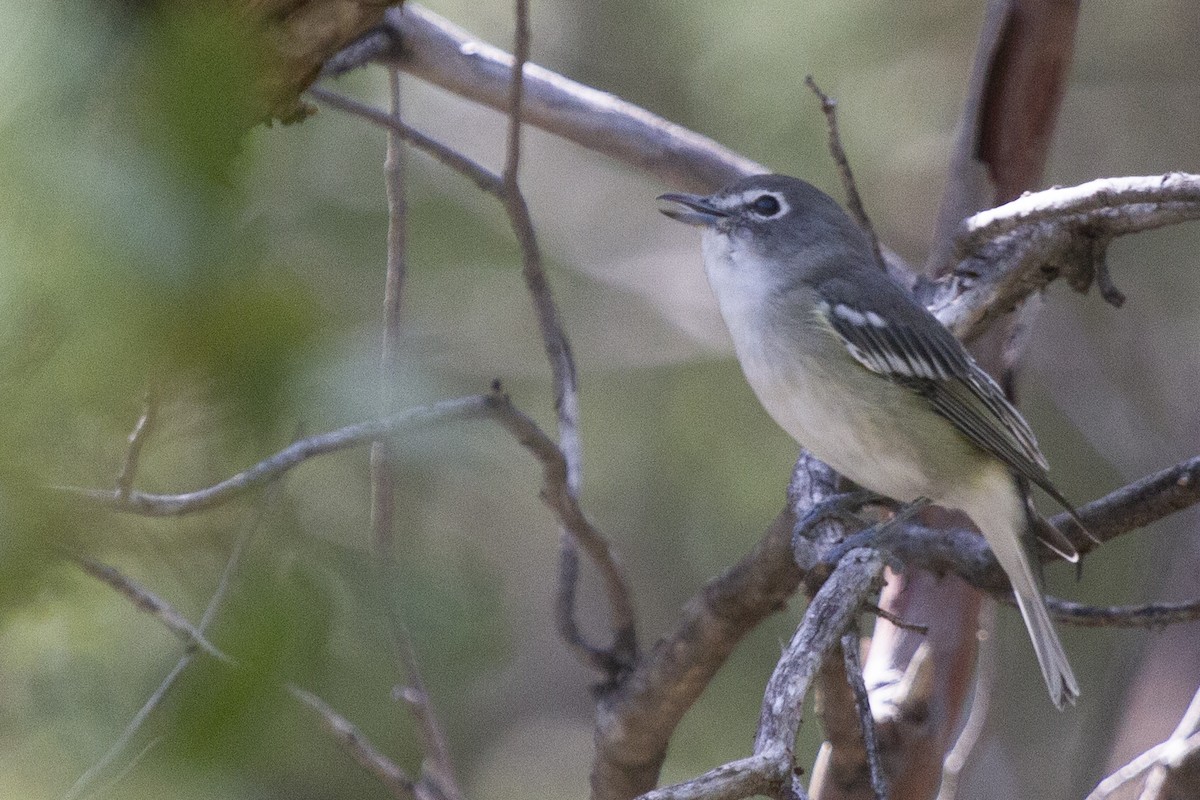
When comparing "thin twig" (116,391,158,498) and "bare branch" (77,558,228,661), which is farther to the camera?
"bare branch" (77,558,228,661)

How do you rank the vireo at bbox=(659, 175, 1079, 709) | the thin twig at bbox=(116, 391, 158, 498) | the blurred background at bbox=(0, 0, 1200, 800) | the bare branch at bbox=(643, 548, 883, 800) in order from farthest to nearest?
the vireo at bbox=(659, 175, 1079, 709), the bare branch at bbox=(643, 548, 883, 800), the thin twig at bbox=(116, 391, 158, 498), the blurred background at bbox=(0, 0, 1200, 800)

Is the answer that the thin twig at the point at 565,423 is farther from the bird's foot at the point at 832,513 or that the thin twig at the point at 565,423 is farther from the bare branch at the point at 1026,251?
the bare branch at the point at 1026,251

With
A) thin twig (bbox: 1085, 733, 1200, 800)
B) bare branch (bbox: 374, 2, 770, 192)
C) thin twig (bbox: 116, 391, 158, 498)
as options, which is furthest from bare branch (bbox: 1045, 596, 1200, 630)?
thin twig (bbox: 116, 391, 158, 498)

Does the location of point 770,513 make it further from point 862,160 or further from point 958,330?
point 958,330

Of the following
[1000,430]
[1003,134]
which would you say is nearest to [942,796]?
[1000,430]

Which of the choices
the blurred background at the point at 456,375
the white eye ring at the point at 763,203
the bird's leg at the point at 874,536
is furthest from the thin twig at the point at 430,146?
the bird's leg at the point at 874,536

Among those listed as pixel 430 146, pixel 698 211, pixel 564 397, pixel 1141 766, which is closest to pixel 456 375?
pixel 564 397

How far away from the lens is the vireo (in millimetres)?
3125

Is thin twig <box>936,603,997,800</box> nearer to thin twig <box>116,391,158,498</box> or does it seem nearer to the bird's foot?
the bird's foot

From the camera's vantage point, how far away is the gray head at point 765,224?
11.8 feet

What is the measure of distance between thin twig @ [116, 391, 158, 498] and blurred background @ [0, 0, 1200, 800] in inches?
0.9

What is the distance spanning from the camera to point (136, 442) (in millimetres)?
1454

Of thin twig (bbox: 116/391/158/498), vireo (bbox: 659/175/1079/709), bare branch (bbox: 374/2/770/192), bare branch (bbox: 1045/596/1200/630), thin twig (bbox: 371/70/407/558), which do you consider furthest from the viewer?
bare branch (bbox: 374/2/770/192)

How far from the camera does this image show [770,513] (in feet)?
18.5
